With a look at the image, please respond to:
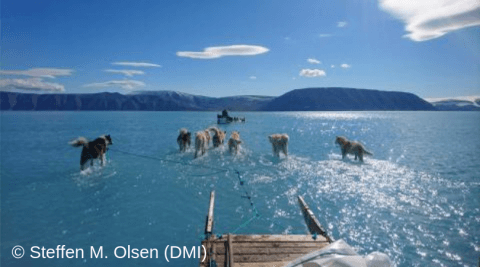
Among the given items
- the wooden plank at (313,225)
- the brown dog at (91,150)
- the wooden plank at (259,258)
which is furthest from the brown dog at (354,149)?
the brown dog at (91,150)

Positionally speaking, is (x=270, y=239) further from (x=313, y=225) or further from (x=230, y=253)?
(x=313, y=225)

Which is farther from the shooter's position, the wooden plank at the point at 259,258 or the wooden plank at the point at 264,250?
the wooden plank at the point at 264,250

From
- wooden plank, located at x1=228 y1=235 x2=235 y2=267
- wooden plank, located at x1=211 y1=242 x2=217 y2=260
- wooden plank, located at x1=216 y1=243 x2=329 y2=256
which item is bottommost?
wooden plank, located at x1=216 y1=243 x2=329 y2=256

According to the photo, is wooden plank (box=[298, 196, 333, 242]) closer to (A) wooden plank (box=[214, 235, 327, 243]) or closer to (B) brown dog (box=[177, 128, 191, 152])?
(A) wooden plank (box=[214, 235, 327, 243])

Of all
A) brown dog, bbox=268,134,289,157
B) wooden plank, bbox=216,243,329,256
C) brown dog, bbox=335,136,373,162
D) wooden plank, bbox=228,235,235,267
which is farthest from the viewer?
brown dog, bbox=268,134,289,157

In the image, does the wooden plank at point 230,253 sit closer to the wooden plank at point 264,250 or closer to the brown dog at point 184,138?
the wooden plank at point 264,250

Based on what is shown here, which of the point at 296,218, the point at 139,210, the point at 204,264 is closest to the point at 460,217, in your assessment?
the point at 296,218

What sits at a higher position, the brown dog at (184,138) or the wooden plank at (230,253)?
the brown dog at (184,138)

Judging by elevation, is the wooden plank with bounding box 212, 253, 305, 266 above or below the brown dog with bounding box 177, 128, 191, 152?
below

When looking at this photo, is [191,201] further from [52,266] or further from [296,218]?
[52,266]

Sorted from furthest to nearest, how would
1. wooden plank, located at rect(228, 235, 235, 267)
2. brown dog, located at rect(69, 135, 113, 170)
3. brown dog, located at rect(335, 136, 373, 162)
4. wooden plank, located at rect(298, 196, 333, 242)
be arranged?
brown dog, located at rect(335, 136, 373, 162) → brown dog, located at rect(69, 135, 113, 170) → wooden plank, located at rect(298, 196, 333, 242) → wooden plank, located at rect(228, 235, 235, 267)

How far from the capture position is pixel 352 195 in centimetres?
1491

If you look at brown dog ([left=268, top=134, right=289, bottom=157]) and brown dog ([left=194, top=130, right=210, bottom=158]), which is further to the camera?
brown dog ([left=268, top=134, right=289, bottom=157])

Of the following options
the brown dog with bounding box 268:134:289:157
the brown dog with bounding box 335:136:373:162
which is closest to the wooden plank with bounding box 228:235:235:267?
the brown dog with bounding box 268:134:289:157
